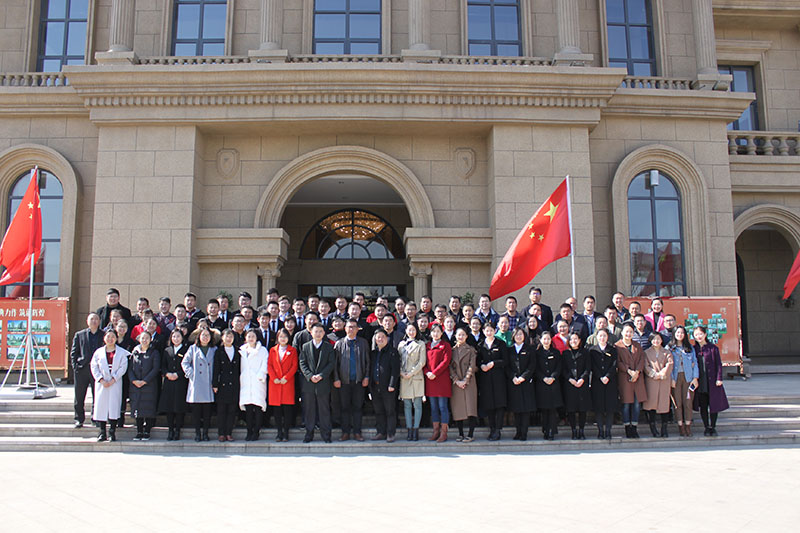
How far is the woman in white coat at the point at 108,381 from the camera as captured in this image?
852cm

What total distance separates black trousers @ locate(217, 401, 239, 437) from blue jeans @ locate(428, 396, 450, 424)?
288 centimetres

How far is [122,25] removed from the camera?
13.3 metres

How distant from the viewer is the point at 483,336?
29.6 ft

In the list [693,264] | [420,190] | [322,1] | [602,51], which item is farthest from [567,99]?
[322,1]

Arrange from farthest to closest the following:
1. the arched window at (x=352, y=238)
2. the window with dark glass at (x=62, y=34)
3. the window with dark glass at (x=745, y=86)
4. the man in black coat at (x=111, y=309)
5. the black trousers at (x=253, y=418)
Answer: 1. the arched window at (x=352, y=238)
2. the window with dark glass at (x=745, y=86)
3. the window with dark glass at (x=62, y=34)
4. the man in black coat at (x=111, y=309)
5. the black trousers at (x=253, y=418)

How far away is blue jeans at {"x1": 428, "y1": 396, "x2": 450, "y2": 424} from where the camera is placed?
338 inches

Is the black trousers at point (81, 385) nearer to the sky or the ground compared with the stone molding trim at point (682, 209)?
nearer to the ground

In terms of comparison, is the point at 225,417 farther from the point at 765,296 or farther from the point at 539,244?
the point at 765,296

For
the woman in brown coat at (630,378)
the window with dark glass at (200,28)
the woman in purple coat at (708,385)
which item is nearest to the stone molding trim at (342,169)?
the window with dark glass at (200,28)

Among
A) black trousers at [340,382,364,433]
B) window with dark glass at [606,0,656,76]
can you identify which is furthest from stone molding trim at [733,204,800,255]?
black trousers at [340,382,364,433]

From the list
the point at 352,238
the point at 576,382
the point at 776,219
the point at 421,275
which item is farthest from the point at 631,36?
the point at 576,382

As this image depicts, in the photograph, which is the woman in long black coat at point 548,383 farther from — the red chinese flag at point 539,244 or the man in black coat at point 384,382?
the man in black coat at point 384,382

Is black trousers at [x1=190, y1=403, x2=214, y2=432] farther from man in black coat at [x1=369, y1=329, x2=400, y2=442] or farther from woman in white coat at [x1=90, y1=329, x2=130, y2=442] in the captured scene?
man in black coat at [x1=369, y1=329, x2=400, y2=442]

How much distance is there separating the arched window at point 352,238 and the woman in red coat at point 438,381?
33.0 feet
